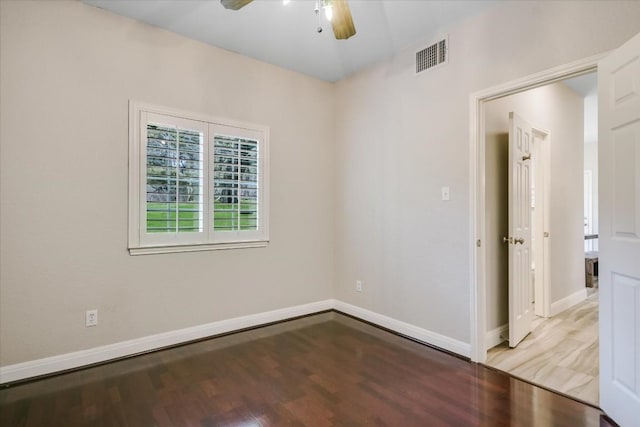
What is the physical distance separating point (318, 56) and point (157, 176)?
203 centimetres

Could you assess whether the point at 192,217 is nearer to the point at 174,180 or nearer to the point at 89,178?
the point at 174,180

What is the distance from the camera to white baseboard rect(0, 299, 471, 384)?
2385mm

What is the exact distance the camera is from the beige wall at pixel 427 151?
224 cm

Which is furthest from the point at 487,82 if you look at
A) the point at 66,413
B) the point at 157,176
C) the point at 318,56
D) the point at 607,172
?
the point at 66,413

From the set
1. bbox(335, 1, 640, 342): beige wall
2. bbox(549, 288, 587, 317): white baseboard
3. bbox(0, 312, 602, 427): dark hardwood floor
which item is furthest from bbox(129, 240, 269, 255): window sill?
bbox(549, 288, 587, 317): white baseboard

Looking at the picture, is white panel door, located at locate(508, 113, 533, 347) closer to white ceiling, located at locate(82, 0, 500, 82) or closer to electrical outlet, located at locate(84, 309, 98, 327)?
white ceiling, located at locate(82, 0, 500, 82)

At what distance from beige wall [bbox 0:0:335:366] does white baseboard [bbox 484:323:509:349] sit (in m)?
2.24

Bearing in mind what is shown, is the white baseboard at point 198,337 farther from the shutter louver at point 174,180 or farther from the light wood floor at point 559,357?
the shutter louver at point 174,180

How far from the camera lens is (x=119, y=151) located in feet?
8.95

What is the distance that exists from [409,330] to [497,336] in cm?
78

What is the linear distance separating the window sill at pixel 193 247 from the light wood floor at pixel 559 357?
2.41 m

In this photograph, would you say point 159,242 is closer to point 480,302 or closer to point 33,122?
point 33,122

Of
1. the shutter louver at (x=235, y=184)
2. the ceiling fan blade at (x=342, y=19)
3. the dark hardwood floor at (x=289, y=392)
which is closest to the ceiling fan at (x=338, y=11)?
the ceiling fan blade at (x=342, y=19)

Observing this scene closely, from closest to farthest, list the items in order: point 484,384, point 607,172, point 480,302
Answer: point 607,172
point 484,384
point 480,302
